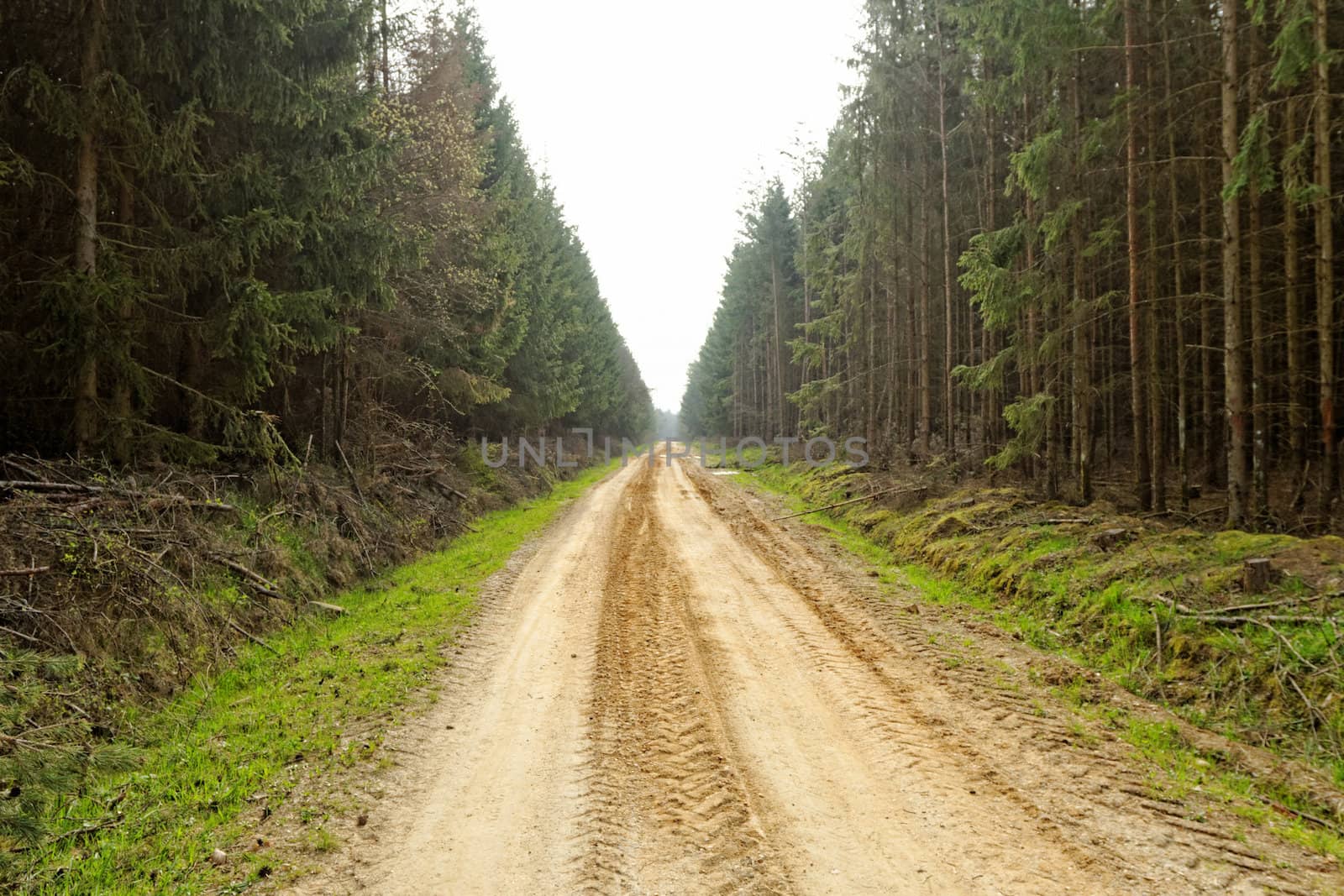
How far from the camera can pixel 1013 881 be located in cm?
366

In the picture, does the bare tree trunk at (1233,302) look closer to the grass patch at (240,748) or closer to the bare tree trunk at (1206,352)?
the bare tree trunk at (1206,352)

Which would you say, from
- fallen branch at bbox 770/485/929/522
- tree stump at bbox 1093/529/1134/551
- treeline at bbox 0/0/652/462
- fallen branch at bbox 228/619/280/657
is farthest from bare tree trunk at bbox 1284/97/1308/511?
treeline at bbox 0/0/652/462

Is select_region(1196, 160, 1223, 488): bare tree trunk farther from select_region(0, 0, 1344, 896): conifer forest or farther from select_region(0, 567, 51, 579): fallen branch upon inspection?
select_region(0, 567, 51, 579): fallen branch

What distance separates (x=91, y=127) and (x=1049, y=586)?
42.6 feet

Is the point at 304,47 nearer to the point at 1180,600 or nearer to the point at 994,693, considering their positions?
the point at 994,693

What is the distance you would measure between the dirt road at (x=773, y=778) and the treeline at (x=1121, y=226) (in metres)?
6.50

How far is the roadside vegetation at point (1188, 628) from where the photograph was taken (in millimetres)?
4789

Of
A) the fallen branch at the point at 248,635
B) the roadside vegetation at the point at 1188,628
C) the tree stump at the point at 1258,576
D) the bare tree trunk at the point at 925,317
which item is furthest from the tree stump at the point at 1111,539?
the fallen branch at the point at 248,635

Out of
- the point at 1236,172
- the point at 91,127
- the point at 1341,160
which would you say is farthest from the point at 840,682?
the point at 1341,160

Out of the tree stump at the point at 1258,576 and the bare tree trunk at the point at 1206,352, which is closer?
the tree stump at the point at 1258,576

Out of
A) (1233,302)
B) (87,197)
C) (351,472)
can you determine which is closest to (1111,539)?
(1233,302)

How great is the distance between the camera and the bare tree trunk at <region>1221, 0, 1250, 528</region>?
9.09m

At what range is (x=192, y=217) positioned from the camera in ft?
29.4

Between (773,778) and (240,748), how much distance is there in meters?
4.24
